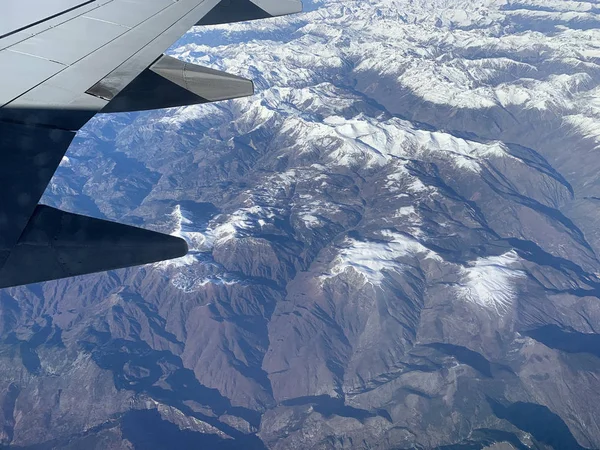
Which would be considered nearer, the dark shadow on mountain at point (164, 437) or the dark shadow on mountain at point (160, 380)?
the dark shadow on mountain at point (164, 437)

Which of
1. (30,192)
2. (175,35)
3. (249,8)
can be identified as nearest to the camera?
(30,192)

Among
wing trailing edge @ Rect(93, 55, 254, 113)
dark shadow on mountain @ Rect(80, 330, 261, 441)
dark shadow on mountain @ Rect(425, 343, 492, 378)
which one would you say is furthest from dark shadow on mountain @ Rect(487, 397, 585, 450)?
wing trailing edge @ Rect(93, 55, 254, 113)

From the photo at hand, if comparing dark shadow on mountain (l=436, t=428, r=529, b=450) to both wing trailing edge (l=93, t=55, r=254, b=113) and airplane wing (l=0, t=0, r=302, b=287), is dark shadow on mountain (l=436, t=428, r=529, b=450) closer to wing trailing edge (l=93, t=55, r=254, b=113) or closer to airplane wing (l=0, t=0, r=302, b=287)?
wing trailing edge (l=93, t=55, r=254, b=113)

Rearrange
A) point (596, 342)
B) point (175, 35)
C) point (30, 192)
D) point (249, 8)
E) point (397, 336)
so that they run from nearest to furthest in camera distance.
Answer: point (30, 192)
point (175, 35)
point (249, 8)
point (596, 342)
point (397, 336)

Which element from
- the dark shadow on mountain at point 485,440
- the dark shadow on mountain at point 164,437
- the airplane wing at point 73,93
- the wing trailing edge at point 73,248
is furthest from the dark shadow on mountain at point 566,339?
the wing trailing edge at point 73,248

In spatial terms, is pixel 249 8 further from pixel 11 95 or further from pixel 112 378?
pixel 112 378

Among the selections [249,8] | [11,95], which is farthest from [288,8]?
[11,95]

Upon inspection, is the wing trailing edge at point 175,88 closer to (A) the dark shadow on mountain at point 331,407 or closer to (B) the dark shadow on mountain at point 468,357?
(A) the dark shadow on mountain at point 331,407
